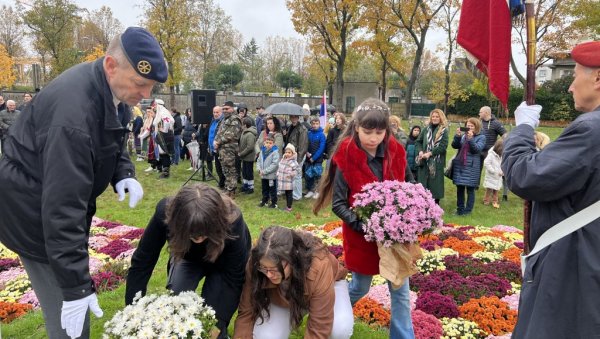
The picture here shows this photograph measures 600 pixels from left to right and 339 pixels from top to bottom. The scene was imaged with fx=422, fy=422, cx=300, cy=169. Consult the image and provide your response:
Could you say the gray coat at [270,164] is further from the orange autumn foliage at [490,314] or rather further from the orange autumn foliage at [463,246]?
the orange autumn foliage at [490,314]

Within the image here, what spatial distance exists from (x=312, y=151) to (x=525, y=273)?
7.89 m

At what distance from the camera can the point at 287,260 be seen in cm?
303

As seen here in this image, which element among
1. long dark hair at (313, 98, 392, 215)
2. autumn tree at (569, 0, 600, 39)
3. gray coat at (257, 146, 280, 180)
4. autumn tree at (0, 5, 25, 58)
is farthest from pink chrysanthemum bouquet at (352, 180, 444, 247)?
autumn tree at (0, 5, 25, 58)

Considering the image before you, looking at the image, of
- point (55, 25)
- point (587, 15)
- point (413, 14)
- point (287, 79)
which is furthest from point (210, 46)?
point (587, 15)

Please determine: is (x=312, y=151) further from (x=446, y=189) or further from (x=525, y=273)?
(x=525, y=273)

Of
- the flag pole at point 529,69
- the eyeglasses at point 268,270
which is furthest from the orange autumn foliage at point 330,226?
the flag pole at point 529,69

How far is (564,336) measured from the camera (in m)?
2.00

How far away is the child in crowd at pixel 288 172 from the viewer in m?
9.05

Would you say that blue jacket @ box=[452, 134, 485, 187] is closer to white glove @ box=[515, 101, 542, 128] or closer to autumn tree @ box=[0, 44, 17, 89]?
white glove @ box=[515, 101, 542, 128]

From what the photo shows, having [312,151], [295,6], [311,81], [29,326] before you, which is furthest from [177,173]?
[311,81]

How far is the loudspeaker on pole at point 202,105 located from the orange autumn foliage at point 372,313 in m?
8.68

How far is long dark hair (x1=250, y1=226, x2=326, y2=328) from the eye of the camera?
9.97 feet

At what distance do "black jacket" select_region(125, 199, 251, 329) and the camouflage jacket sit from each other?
697cm

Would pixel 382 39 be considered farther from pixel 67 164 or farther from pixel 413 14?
pixel 67 164
